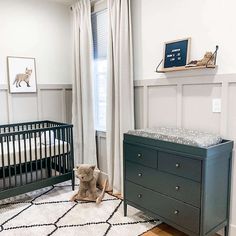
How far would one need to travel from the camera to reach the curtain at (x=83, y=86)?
3.59 metres

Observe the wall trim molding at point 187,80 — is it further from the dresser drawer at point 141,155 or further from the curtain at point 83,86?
the curtain at point 83,86

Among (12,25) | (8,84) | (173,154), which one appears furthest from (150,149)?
(12,25)

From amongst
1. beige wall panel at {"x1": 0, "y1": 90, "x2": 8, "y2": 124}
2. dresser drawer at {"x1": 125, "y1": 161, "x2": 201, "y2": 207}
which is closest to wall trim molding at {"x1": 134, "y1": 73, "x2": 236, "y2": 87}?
dresser drawer at {"x1": 125, "y1": 161, "x2": 201, "y2": 207}

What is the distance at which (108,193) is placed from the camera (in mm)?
3246

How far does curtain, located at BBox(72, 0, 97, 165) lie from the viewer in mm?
3594

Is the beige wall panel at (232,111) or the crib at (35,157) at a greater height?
the beige wall panel at (232,111)

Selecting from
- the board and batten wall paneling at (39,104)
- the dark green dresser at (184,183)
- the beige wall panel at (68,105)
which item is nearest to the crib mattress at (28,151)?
the board and batten wall paneling at (39,104)

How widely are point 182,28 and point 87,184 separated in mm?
2007

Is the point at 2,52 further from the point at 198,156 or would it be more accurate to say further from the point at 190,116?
the point at 198,156

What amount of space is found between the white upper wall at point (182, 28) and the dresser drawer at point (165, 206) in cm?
117

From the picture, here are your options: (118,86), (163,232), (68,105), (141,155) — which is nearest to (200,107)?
(141,155)

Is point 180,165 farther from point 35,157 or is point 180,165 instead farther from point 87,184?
point 35,157

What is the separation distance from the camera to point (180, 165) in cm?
203

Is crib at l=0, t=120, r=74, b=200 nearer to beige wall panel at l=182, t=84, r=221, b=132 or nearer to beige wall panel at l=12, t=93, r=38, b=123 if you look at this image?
beige wall panel at l=12, t=93, r=38, b=123
